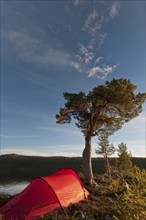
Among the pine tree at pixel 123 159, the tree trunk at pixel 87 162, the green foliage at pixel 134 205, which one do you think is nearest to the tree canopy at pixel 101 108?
the tree trunk at pixel 87 162

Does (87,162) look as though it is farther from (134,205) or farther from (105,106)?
(134,205)

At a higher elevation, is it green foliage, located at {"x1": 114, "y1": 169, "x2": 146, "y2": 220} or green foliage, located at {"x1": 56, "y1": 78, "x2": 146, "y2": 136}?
green foliage, located at {"x1": 56, "y1": 78, "x2": 146, "y2": 136}

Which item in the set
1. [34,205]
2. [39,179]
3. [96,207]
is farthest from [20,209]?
[96,207]

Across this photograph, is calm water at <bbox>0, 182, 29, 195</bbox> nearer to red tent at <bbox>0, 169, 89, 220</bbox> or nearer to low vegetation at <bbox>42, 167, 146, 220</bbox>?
low vegetation at <bbox>42, 167, 146, 220</bbox>

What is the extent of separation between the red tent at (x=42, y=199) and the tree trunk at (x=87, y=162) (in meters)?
4.68

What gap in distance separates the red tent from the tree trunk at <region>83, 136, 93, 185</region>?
4.68m

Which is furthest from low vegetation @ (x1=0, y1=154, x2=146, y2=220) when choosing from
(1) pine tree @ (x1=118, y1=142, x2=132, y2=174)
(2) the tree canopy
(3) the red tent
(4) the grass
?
(1) pine tree @ (x1=118, y1=142, x2=132, y2=174)

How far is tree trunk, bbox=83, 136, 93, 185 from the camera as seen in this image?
→ 874 inches

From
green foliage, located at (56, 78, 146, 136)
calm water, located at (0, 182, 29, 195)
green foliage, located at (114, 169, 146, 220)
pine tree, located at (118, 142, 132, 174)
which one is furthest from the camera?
pine tree, located at (118, 142, 132, 174)

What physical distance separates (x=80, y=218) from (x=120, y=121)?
12.7 m

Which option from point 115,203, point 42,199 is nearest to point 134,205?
point 115,203

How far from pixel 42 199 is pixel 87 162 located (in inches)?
332

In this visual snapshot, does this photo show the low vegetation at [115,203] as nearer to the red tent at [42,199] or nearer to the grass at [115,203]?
the grass at [115,203]

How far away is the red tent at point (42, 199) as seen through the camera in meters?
14.4
